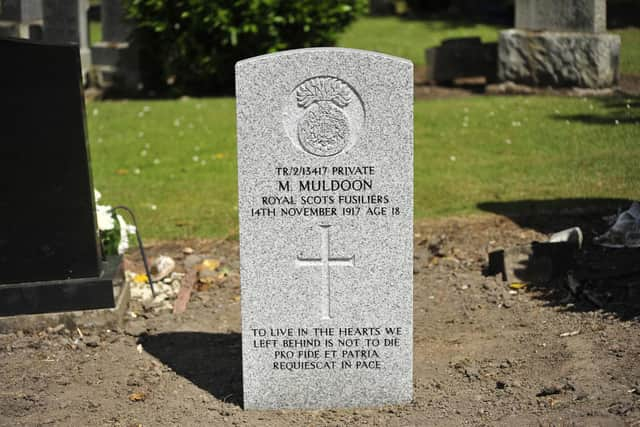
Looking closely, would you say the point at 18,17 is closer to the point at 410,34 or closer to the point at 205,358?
the point at 410,34

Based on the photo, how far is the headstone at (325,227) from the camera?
447 cm

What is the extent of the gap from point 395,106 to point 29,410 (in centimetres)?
245

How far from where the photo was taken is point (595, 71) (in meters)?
12.3

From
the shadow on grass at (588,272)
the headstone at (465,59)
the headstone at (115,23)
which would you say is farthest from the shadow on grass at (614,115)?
the headstone at (115,23)

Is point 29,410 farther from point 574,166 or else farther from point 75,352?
point 574,166

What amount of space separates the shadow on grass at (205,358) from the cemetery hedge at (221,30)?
7.91m

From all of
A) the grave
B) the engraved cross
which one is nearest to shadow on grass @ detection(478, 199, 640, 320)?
the engraved cross

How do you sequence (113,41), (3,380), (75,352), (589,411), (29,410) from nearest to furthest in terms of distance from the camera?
(589,411)
(29,410)
(3,380)
(75,352)
(113,41)

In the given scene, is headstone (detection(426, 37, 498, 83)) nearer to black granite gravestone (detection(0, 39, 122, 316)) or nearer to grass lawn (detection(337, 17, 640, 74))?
grass lawn (detection(337, 17, 640, 74))

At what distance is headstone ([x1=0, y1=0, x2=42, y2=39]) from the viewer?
13.4 meters

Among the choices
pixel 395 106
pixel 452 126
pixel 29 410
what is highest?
pixel 395 106

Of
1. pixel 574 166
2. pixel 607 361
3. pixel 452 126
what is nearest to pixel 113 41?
pixel 452 126

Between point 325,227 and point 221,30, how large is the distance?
9302 millimetres

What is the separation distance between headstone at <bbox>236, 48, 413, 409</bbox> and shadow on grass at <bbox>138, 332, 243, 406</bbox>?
0.36 metres
